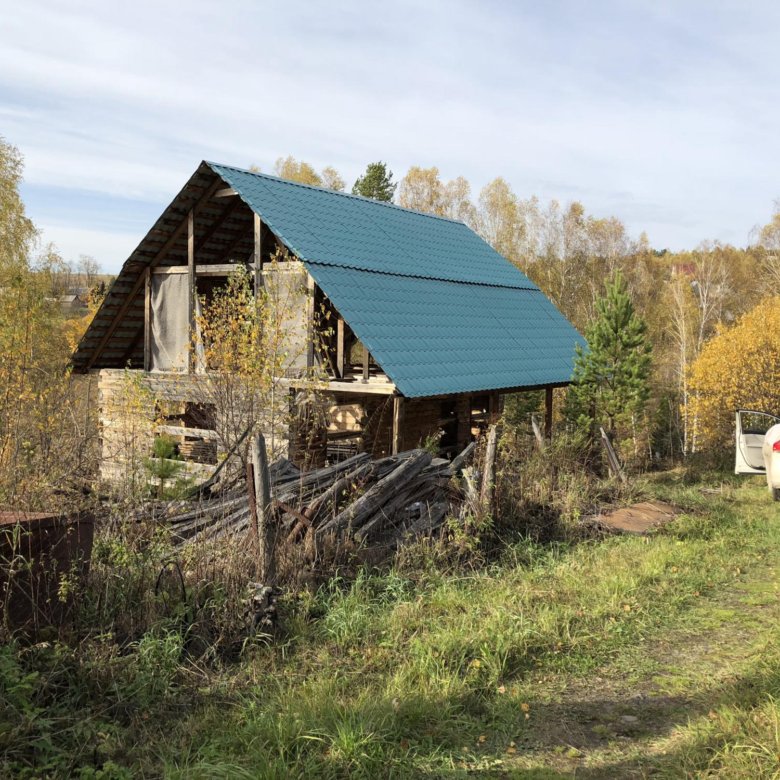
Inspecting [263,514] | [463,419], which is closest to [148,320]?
[463,419]

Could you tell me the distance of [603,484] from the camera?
11.2m

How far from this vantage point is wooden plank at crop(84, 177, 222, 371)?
13.6 meters

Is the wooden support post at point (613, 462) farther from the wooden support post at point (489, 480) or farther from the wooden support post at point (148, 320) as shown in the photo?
the wooden support post at point (148, 320)

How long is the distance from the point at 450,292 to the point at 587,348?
13.1ft

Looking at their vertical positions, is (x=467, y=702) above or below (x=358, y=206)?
below

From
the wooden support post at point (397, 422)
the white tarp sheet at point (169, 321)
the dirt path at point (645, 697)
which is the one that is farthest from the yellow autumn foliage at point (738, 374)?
the dirt path at point (645, 697)

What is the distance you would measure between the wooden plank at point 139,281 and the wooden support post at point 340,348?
3.66m

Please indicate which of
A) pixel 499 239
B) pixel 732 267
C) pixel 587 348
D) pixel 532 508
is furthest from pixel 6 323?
pixel 732 267

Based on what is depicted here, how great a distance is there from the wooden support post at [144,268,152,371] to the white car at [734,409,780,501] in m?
10.9

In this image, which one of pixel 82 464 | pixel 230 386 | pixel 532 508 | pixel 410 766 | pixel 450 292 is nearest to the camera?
pixel 410 766

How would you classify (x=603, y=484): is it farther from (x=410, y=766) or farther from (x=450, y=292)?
(x=410, y=766)

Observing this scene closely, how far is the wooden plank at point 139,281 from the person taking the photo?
13.6m

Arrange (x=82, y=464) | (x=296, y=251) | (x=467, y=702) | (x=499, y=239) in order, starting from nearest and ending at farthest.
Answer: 1. (x=467, y=702)
2. (x=82, y=464)
3. (x=296, y=251)
4. (x=499, y=239)

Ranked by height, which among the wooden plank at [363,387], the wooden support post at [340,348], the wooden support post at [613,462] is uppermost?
the wooden support post at [340,348]
